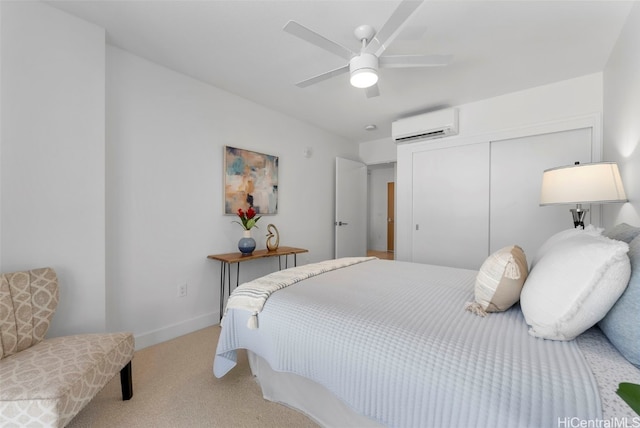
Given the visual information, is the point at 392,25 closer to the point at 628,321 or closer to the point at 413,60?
the point at 413,60

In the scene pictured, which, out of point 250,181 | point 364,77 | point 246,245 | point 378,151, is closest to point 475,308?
point 364,77

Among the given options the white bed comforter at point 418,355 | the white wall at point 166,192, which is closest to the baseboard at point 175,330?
the white wall at point 166,192

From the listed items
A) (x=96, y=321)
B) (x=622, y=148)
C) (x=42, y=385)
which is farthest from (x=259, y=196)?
(x=622, y=148)

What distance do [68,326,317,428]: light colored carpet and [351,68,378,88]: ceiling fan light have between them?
6.70 ft

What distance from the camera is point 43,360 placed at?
1.25 metres

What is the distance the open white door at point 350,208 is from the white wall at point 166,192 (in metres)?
1.35

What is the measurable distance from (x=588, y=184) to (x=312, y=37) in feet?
6.24

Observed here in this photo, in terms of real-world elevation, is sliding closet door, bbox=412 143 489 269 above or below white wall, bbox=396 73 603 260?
below

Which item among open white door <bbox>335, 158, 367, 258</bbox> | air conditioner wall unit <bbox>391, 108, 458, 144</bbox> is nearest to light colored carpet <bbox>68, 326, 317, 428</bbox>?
open white door <bbox>335, 158, 367, 258</bbox>

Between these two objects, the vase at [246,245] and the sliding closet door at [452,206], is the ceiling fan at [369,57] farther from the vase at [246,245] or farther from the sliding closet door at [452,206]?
the sliding closet door at [452,206]

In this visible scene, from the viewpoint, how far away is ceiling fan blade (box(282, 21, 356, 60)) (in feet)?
4.70

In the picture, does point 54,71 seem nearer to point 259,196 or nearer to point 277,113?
point 259,196

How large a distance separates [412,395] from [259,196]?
2.58m

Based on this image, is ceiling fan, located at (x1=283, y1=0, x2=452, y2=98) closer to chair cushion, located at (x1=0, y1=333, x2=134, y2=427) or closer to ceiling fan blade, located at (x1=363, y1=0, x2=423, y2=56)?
ceiling fan blade, located at (x1=363, y1=0, x2=423, y2=56)
